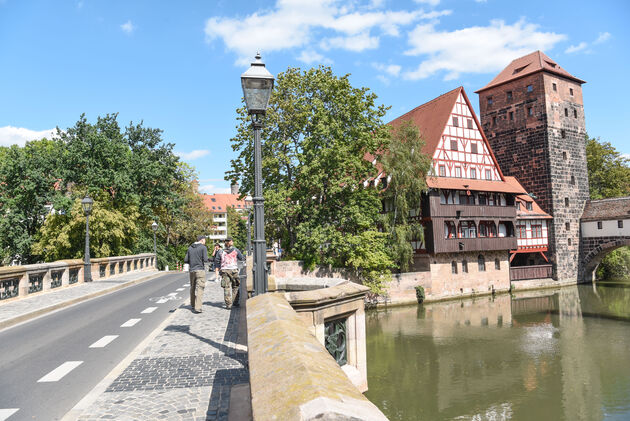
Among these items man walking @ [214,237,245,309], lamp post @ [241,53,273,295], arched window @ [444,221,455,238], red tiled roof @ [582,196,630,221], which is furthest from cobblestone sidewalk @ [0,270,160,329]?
red tiled roof @ [582,196,630,221]

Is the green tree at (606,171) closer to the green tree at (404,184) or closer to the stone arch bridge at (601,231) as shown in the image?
the stone arch bridge at (601,231)

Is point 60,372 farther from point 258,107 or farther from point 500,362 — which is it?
point 500,362

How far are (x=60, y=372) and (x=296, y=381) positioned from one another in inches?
246

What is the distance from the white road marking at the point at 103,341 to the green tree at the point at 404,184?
2347 centimetres

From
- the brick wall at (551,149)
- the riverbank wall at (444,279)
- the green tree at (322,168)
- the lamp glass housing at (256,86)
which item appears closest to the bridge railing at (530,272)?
the riverbank wall at (444,279)

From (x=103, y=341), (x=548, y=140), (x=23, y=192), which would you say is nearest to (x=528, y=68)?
(x=548, y=140)

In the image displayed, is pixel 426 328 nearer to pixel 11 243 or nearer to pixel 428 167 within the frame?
pixel 428 167

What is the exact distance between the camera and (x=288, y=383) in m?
1.83

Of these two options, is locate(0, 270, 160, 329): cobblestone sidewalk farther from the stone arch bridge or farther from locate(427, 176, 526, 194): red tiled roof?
the stone arch bridge

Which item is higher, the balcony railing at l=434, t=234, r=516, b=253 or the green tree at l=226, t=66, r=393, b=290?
the green tree at l=226, t=66, r=393, b=290

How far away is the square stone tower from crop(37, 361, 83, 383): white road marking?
1708 inches

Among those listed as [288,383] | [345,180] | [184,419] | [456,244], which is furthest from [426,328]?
[288,383]

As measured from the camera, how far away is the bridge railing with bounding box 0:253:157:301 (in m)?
14.4

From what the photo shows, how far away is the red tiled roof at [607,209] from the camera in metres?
42.0
